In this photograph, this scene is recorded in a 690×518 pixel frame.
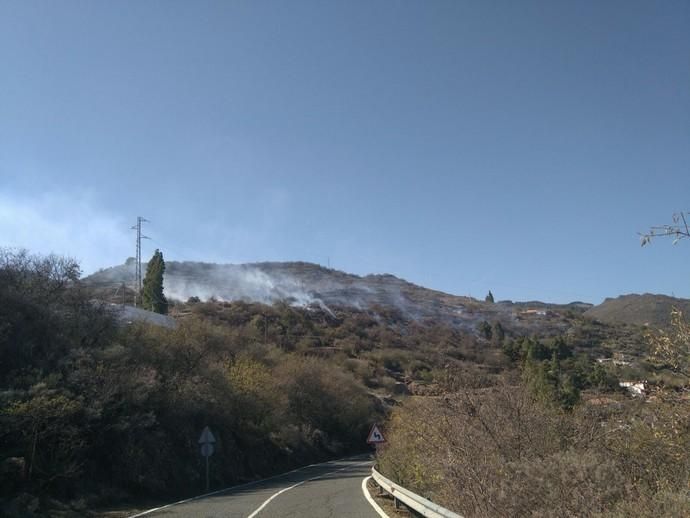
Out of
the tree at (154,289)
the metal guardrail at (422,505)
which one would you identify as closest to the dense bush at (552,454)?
the metal guardrail at (422,505)

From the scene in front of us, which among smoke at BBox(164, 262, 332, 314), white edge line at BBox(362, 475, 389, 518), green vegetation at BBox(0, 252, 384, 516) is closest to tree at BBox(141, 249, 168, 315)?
green vegetation at BBox(0, 252, 384, 516)

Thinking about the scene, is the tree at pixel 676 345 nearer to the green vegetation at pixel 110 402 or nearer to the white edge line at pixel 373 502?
the white edge line at pixel 373 502

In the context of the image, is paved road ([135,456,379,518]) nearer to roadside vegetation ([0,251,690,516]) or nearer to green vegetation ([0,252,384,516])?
roadside vegetation ([0,251,690,516])

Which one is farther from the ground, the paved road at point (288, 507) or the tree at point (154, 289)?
the tree at point (154, 289)

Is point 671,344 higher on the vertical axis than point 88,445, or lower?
higher

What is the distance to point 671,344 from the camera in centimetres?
684

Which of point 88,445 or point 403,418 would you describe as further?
point 88,445

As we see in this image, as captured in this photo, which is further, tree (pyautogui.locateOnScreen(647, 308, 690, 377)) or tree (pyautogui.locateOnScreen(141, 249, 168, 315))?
tree (pyautogui.locateOnScreen(141, 249, 168, 315))

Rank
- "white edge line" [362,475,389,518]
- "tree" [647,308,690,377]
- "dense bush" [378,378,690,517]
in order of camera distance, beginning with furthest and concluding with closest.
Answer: "white edge line" [362,475,389,518], "tree" [647,308,690,377], "dense bush" [378,378,690,517]

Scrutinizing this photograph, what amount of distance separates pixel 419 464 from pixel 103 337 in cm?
1786

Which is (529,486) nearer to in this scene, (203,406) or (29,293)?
(29,293)

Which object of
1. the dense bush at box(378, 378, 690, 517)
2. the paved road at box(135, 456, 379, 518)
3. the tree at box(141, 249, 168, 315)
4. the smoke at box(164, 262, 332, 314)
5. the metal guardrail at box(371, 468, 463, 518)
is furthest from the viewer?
the smoke at box(164, 262, 332, 314)

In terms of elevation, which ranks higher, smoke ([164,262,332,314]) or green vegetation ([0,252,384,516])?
smoke ([164,262,332,314])

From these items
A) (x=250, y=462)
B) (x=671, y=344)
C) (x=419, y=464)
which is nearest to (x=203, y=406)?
(x=250, y=462)
